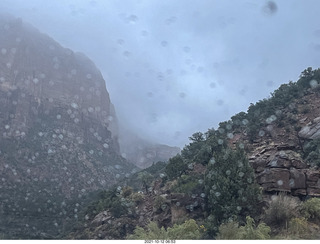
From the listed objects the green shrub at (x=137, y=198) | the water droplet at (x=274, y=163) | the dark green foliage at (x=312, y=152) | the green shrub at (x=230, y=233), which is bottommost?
the green shrub at (x=230, y=233)

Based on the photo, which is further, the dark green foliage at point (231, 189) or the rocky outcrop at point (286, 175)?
the rocky outcrop at point (286, 175)

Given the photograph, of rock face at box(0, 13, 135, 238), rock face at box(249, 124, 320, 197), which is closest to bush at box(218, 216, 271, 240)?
rock face at box(249, 124, 320, 197)

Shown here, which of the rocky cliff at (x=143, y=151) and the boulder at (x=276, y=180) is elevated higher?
the rocky cliff at (x=143, y=151)

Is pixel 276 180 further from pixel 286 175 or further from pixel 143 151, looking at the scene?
pixel 143 151

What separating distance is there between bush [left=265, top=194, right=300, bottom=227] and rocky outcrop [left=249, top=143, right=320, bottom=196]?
14.1 ft

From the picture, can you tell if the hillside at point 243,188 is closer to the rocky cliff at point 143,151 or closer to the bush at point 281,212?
the bush at point 281,212

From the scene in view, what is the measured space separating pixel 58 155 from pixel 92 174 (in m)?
7.55

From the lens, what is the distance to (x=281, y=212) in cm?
1823

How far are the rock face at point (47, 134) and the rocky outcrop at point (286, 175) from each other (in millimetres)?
22905

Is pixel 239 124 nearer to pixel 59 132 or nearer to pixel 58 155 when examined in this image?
pixel 58 155

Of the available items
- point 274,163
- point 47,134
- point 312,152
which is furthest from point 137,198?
point 47,134

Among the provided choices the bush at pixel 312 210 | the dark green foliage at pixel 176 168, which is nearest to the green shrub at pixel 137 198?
the dark green foliage at pixel 176 168

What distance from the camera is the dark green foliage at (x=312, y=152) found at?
2580 centimetres

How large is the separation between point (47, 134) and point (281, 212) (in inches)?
2578
